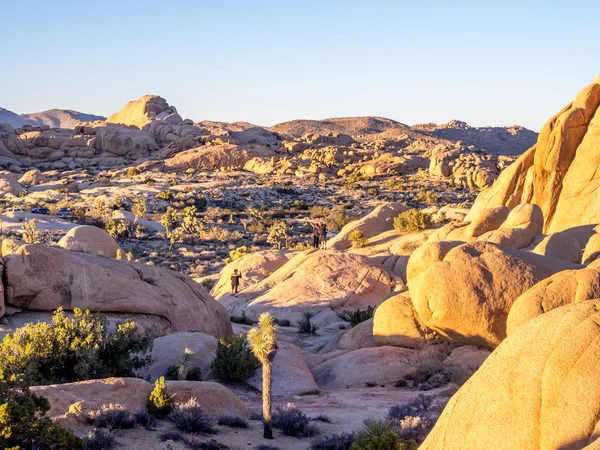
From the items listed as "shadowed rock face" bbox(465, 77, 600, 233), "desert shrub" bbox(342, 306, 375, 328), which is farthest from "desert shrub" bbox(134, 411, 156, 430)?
"shadowed rock face" bbox(465, 77, 600, 233)

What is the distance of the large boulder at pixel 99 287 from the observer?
1641cm

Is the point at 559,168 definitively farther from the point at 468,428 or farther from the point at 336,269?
the point at 468,428

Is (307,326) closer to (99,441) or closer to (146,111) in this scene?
(99,441)

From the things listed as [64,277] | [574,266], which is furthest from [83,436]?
[574,266]

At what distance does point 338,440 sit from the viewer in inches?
418

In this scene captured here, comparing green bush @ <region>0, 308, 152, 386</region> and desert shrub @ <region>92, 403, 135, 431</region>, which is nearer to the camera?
desert shrub @ <region>92, 403, 135, 431</region>

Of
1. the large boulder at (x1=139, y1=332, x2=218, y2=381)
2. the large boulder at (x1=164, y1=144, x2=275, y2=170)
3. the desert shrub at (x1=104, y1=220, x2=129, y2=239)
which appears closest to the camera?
the large boulder at (x1=139, y1=332, x2=218, y2=381)

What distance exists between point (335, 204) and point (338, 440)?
51.2 m

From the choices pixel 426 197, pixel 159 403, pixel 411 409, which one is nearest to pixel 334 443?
pixel 411 409

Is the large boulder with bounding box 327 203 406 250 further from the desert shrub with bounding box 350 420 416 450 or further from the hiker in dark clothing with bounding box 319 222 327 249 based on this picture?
the desert shrub with bounding box 350 420 416 450

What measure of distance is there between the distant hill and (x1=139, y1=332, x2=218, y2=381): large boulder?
125519 millimetres

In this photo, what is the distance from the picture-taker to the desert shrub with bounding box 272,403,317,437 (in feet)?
37.8

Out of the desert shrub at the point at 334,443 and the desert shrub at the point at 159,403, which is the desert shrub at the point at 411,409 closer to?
the desert shrub at the point at 334,443

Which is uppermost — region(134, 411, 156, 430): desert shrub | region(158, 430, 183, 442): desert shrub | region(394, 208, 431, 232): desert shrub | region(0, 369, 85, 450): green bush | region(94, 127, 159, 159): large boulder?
region(94, 127, 159, 159): large boulder
